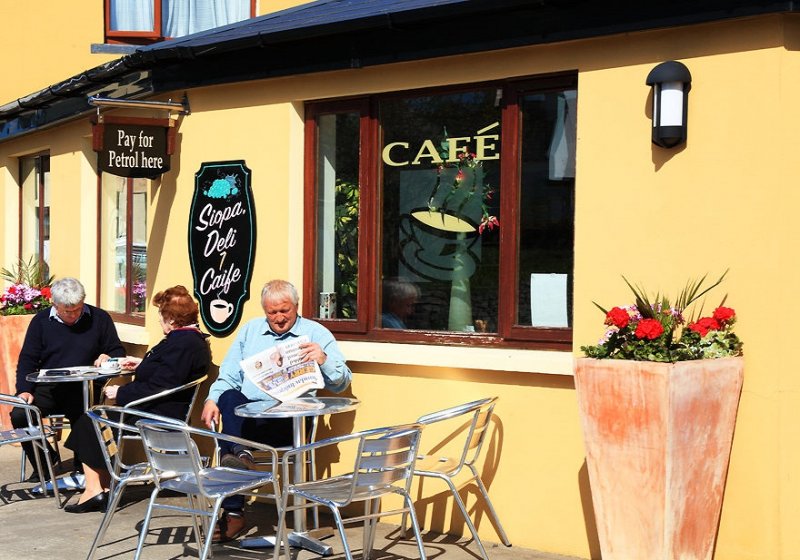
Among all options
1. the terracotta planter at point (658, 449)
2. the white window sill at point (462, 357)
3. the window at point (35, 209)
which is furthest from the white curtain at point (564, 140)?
the window at point (35, 209)

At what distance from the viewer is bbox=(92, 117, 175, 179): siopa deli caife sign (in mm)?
7969

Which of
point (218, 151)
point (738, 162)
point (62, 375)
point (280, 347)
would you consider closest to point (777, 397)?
point (738, 162)

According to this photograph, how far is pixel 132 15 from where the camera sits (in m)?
10.3

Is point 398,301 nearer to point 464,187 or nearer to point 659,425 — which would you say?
point 464,187

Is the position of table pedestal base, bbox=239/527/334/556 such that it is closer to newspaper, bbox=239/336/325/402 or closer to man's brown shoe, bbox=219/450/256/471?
man's brown shoe, bbox=219/450/256/471

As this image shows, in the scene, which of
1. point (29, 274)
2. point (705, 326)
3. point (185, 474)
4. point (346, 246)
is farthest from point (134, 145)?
point (705, 326)

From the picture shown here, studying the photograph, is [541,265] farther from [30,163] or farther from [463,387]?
[30,163]

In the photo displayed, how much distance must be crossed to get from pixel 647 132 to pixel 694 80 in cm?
36

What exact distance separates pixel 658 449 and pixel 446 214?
231 centimetres

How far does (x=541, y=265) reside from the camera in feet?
21.5

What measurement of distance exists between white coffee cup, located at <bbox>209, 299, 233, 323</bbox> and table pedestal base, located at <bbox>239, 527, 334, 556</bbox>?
1.88 metres

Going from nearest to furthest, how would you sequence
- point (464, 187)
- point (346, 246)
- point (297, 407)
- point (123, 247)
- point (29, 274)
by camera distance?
point (297, 407) → point (464, 187) → point (346, 246) → point (123, 247) → point (29, 274)

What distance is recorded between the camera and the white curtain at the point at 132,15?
1029cm

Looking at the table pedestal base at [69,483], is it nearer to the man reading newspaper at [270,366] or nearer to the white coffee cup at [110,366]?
the white coffee cup at [110,366]
